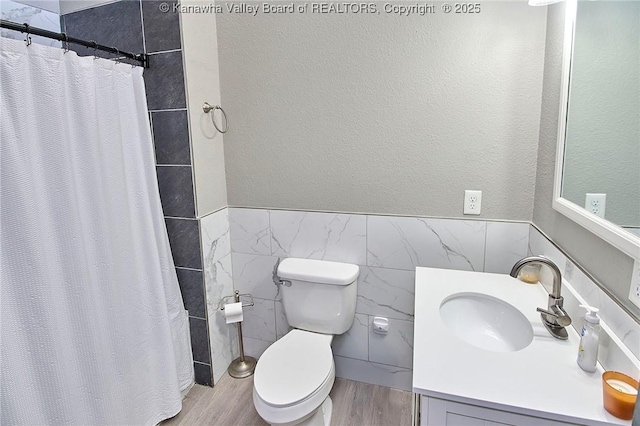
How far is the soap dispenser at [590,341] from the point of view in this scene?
0.91 meters

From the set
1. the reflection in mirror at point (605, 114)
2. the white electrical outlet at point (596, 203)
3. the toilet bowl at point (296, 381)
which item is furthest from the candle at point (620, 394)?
the toilet bowl at point (296, 381)

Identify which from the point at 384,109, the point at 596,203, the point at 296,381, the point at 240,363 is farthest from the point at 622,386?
the point at 240,363

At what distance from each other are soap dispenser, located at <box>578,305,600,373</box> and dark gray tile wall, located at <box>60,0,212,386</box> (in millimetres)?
1653

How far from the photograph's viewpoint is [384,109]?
5.78 ft

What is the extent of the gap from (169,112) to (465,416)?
5.83 feet

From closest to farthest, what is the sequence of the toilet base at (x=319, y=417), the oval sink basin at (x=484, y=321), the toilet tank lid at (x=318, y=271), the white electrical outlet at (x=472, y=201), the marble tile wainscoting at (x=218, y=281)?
the oval sink basin at (x=484, y=321)
the toilet base at (x=319, y=417)
the white electrical outlet at (x=472, y=201)
the toilet tank lid at (x=318, y=271)
the marble tile wainscoting at (x=218, y=281)

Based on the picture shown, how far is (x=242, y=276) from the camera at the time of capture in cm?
218

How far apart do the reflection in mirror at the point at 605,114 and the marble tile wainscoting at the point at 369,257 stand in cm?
52

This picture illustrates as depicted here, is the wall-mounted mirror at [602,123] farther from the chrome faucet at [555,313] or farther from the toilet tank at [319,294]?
the toilet tank at [319,294]

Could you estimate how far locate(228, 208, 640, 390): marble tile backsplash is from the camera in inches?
68.5

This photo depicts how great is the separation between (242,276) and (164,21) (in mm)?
1435

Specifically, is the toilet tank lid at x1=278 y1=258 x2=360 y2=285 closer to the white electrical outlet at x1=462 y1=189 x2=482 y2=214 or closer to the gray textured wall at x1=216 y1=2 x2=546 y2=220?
the gray textured wall at x1=216 y1=2 x2=546 y2=220

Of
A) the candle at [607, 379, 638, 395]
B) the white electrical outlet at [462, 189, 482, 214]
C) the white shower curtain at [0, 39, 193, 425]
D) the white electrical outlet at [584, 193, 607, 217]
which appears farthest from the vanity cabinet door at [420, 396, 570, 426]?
the white shower curtain at [0, 39, 193, 425]

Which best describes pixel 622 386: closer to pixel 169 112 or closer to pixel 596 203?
pixel 596 203
